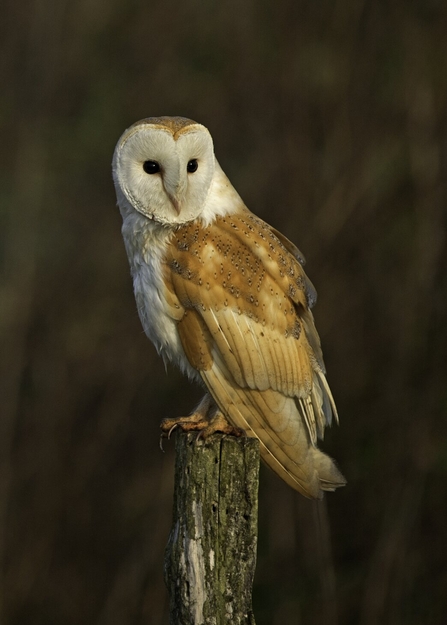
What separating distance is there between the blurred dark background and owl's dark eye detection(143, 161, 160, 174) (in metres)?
2.45

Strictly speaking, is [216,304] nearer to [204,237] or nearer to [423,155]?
[204,237]

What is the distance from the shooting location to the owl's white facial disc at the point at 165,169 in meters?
2.76

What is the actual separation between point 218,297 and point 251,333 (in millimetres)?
166

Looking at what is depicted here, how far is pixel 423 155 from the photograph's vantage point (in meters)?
5.20

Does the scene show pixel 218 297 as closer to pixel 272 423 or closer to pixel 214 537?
pixel 272 423

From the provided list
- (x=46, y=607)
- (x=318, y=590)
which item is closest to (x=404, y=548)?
(x=318, y=590)

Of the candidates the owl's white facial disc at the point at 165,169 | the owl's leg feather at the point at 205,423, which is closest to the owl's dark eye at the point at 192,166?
the owl's white facial disc at the point at 165,169

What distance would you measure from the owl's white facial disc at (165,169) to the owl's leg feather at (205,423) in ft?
2.18

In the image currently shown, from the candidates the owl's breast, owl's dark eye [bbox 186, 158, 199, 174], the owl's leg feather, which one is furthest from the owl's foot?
owl's dark eye [bbox 186, 158, 199, 174]

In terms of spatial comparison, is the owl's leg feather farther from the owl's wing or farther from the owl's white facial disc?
the owl's white facial disc

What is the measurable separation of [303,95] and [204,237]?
2.75 metres

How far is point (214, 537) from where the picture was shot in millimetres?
2471

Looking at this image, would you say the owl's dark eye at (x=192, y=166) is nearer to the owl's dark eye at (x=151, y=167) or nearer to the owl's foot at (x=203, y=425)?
the owl's dark eye at (x=151, y=167)

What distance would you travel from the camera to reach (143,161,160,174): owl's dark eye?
9.24 ft
